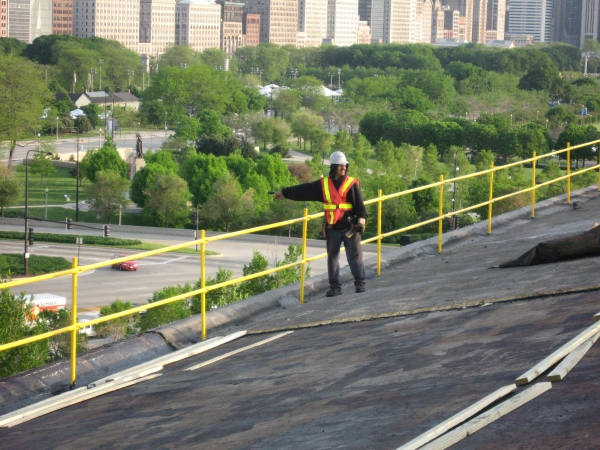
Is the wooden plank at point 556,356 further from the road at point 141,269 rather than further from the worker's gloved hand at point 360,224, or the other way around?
the road at point 141,269

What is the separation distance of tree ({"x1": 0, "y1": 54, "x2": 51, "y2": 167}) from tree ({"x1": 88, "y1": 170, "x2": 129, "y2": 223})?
30661 millimetres

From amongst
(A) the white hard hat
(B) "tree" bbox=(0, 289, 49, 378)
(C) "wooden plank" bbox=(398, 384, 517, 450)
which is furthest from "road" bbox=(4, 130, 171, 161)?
(C) "wooden plank" bbox=(398, 384, 517, 450)

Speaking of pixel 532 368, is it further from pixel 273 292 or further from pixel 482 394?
pixel 273 292

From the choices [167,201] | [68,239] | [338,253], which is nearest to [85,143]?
Result: [167,201]

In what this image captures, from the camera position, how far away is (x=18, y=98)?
331 ft

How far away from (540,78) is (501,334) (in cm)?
16676

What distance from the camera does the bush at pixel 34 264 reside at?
155 ft

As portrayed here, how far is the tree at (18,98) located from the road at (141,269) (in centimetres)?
4227

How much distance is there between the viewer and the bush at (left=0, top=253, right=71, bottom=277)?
4721 centimetres

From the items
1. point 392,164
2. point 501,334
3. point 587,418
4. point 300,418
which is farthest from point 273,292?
point 392,164

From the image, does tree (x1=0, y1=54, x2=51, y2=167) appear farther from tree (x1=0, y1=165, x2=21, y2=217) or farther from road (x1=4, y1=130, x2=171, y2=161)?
tree (x1=0, y1=165, x2=21, y2=217)

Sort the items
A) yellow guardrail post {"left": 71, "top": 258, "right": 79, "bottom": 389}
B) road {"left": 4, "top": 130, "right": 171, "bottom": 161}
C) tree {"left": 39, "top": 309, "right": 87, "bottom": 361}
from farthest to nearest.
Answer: road {"left": 4, "top": 130, "right": 171, "bottom": 161} → tree {"left": 39, "top": 309, "right": 87, "bottom": 361} → yellow guardrail post {"left": 71, "top": 258, "right": 79, "bottom": 389}

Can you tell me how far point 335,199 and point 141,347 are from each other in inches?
99.7

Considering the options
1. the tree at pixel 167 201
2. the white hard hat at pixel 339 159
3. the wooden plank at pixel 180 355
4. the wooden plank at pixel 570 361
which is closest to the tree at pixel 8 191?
the tree at pixel 167 201
